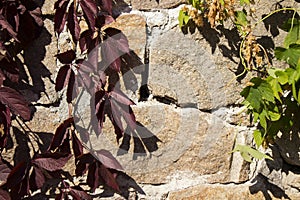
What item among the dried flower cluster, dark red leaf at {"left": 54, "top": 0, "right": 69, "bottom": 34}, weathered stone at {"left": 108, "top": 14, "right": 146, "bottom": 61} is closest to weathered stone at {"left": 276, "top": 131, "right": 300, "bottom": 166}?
the dried flower cluster

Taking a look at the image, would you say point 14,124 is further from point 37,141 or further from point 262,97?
point 262,97

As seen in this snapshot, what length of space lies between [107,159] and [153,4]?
47 cm

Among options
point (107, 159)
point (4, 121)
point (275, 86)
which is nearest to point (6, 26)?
point (4, 121)

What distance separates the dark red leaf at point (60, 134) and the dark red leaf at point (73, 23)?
247mm

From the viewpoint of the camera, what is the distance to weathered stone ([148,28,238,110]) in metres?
1.47

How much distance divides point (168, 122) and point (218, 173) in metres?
0.23

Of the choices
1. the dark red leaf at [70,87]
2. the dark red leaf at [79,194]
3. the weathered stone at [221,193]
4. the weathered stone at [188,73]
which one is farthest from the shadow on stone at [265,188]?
the dark red leaf at [70,87]

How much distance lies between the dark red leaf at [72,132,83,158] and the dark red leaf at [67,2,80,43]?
0.29 metres

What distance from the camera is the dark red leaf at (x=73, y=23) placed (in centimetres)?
134

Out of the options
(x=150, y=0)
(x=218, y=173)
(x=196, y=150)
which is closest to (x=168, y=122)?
(x=196, y=150)

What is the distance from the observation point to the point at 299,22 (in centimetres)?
142

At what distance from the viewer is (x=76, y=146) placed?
145 centimetres

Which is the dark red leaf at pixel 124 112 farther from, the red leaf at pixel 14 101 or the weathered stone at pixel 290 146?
the weathered stone at pixel 290 146

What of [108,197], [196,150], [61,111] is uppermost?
[61,111]
